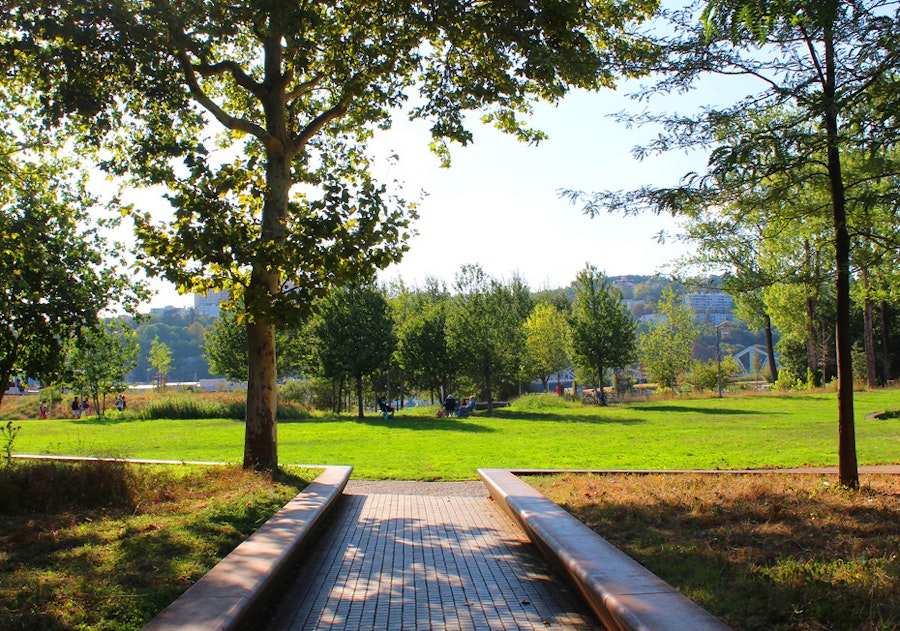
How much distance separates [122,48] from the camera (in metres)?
10.7

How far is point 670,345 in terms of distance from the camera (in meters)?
56.0

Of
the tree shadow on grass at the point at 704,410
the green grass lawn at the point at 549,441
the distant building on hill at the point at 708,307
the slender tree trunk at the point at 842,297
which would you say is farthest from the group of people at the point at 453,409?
the slender tree trunk at the point at 842,297

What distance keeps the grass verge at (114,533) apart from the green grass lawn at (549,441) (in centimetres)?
379

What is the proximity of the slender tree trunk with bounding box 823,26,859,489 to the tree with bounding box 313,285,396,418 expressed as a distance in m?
30.6

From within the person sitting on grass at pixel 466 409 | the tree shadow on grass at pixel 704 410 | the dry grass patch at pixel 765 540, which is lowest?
the person sitting on grass at pixel 466 409

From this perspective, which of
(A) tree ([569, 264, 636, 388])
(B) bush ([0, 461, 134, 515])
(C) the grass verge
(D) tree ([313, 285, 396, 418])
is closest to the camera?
(C) the grass verge

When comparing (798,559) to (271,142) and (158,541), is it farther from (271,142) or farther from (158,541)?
(271,142)

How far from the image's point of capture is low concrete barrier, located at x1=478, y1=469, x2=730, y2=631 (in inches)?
169

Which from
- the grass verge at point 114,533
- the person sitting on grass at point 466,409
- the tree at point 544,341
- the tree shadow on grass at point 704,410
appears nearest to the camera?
the grass verge at point 114,533

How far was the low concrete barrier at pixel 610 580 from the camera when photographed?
4.30 metres

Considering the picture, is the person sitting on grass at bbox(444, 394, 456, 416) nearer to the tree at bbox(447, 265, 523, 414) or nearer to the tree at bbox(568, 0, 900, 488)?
the tree at bbox(447, 265, 523, 414)

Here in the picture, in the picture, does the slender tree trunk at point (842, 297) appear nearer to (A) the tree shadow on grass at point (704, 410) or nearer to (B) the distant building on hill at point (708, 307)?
(B) the distant building on hill at point (708, 307)

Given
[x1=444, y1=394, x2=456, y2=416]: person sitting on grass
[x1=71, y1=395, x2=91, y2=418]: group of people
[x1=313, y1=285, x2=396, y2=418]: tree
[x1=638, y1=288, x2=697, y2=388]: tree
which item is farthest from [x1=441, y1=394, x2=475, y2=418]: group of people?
[x1=71, y1=395, x2=91, y2=418]: group of people

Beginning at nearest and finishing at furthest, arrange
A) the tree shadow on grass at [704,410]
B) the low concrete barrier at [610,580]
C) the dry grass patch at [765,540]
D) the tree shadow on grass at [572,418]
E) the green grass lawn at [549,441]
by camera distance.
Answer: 1. the low concrete barrier at [610,580]
2. the dry grass patch at [765,540]
3. the green grass lawn at [549,441]
4. the tree shadow on grass at [572,418]
5. the tree shadow on grass at [704,410]
